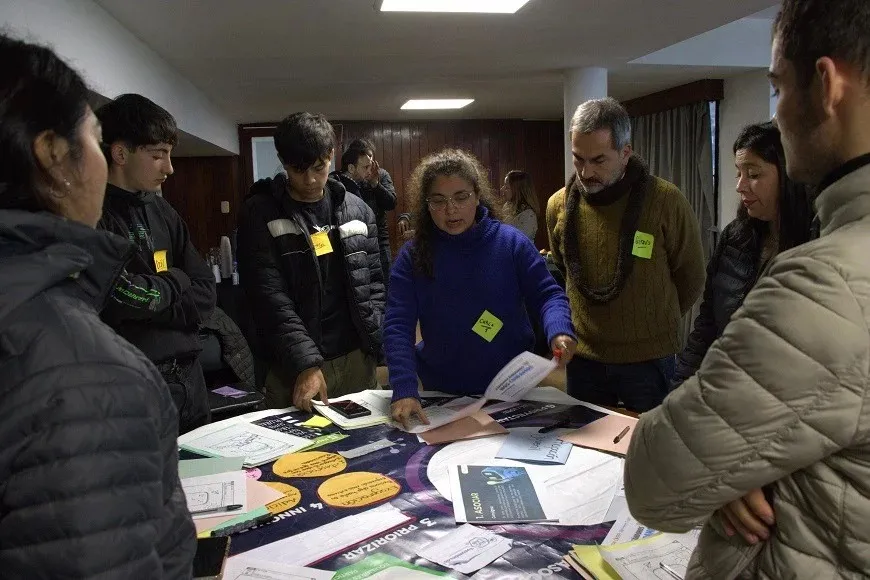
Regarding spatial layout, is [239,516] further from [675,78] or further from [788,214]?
[675,78]

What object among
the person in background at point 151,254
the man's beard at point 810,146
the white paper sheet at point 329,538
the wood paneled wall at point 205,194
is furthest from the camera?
the wood paneled wall at point 205,194

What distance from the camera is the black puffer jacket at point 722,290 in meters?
1.99

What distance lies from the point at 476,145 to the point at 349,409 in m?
6.79

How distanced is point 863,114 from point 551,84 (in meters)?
5.17

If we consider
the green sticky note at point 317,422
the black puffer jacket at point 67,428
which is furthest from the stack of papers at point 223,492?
the black puffer jacket at point 67,428

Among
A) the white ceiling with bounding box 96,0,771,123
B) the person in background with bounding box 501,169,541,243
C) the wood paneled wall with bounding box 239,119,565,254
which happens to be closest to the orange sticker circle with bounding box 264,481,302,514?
the white ceiling with bounding box 96,0,771,123

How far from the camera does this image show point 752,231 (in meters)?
2.06

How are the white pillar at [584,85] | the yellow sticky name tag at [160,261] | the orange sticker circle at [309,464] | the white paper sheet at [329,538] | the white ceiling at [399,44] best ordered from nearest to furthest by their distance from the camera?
the white paper sheet at [329,538]
the orange sticker circle at [309,464]
the yellow sticky name tag at [160,261]
the white ceiling at [399,44]
the white pillar at [584,85]

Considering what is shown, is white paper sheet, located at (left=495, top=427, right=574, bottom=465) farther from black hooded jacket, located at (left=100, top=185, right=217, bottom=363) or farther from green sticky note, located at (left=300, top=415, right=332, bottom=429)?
black hooded jacket, located at (left=100, top=185, right=217, bottom=363)

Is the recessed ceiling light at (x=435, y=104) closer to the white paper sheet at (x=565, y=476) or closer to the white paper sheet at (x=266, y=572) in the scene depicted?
the white paper sheet at (x=565, y=476)

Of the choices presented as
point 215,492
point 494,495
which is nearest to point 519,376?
point 494,495

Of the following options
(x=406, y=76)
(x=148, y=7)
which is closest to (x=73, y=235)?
(x=148, y=7)

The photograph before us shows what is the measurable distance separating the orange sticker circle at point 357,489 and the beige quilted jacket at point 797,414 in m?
0.67

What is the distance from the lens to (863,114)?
2.29 ft
